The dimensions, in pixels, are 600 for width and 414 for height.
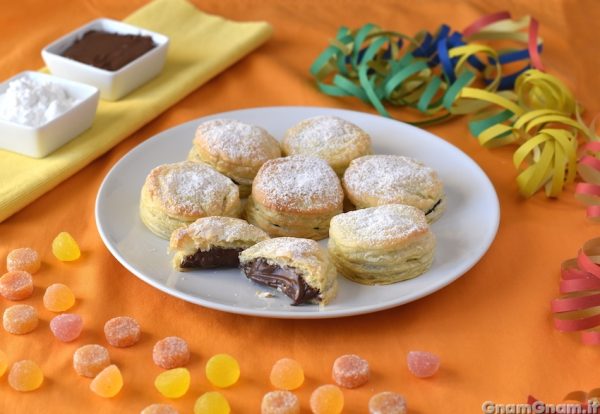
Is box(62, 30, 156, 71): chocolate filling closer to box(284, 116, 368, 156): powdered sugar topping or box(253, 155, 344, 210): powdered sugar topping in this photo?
box(284, 116, 368, 156): powdered sugar topping

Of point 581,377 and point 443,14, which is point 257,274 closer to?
point 581,377

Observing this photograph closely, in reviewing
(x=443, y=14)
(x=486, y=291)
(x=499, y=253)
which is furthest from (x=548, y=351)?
(x=443, y=14)

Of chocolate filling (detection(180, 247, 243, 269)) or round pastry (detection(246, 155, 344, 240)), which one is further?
round pastry (detection(246, 155, 344, 240))

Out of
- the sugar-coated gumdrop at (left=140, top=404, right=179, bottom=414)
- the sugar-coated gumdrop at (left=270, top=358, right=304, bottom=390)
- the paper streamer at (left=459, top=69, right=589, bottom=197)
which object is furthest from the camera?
the paper streamer at (left=459, top=69, right=589, bottom=197)

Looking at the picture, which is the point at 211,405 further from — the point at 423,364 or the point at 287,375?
the point at 423,364

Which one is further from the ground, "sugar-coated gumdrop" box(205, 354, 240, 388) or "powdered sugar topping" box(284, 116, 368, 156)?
"powdered sugar topping" box(284, 116, 368, 156)

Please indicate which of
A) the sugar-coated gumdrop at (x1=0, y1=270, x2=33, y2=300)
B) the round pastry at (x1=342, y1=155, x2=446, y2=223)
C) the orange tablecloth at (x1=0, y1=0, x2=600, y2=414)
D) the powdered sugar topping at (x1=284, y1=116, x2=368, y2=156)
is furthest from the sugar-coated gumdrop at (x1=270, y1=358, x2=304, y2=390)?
the powdered sugar topping at (x1=284, y1=116, x2=368, y2=156)

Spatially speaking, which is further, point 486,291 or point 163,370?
point 486,291
